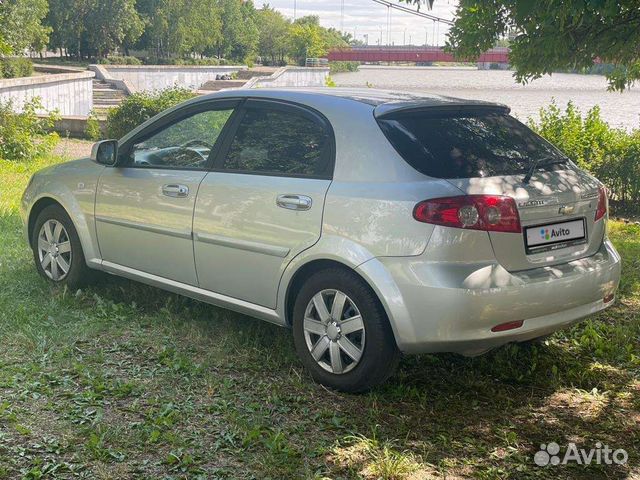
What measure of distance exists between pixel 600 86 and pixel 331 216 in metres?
75.7

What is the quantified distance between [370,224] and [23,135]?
1222 centimetres

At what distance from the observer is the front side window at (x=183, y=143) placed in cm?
522

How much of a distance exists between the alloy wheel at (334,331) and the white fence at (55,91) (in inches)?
846

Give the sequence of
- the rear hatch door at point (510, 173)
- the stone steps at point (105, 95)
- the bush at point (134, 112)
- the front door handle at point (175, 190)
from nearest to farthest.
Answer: the rear hatch door at point (510, 173)
the front door handle at point (175, 190)
the bush at point (134, 112)
the stone steps at point (105, 95)

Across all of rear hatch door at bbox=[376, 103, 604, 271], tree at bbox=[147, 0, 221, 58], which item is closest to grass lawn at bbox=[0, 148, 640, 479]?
rear hatch door at bbox=[376, 103, 604, 271]

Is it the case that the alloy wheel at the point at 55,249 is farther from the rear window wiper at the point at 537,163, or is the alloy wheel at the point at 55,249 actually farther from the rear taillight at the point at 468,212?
the rear window wiper at the point at 537,163

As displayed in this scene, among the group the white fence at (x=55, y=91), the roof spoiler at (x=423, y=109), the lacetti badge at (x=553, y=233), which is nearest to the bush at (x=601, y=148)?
the roof spoiler at (x=423, y=109)

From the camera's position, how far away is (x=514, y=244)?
4086 mm

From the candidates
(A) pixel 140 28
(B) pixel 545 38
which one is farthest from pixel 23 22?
(B) pixel 545 38

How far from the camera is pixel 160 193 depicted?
5.30 meters

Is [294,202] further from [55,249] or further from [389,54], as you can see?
[389,54]

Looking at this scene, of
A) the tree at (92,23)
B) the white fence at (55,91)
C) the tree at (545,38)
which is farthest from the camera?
the tree at (92,23)

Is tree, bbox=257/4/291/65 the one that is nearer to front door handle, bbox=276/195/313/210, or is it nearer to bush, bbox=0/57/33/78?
bush, bbox=0/57/33/78

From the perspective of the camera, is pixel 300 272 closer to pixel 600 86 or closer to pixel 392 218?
pixel 392 218
